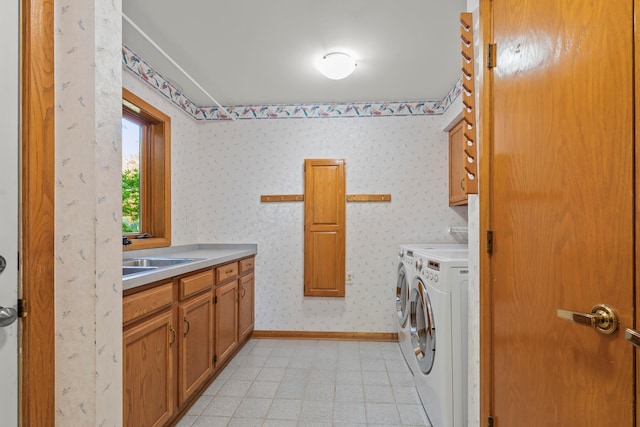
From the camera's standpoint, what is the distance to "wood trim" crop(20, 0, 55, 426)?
839 mm

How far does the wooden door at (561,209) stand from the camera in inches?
25.4

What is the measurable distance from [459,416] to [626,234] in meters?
1.25

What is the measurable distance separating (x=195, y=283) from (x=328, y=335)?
1.66 m

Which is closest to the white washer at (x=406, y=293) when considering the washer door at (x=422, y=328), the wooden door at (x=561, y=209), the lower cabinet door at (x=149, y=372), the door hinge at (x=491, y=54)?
the washer door at (x=422, y=328)

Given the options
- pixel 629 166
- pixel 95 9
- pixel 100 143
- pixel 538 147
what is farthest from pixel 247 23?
pixel 629 166

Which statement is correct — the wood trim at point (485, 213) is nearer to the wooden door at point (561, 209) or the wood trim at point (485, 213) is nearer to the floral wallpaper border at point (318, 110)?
the wooden door at point (561, 209)

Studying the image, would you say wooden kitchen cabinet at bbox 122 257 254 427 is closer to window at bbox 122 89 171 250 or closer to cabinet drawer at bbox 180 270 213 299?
cabinet drawer at bbox 180 270 213 299

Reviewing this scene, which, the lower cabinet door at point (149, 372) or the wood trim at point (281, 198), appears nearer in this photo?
the lower cabinet door at point (149, 372)

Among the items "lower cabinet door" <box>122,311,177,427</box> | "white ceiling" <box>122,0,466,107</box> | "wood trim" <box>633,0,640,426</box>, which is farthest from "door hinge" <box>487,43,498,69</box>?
"lower cabinet door" <box>122,311,177,427</box>

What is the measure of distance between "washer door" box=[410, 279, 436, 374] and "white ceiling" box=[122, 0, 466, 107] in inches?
62.4

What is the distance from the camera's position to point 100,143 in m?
0.94

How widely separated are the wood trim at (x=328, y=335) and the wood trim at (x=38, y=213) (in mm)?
2273

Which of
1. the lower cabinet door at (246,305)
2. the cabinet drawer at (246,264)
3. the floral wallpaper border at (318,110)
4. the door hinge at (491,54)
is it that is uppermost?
the floral wallpaper border at (318,110)

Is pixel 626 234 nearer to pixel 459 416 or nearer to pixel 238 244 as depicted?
pixel 459 416
